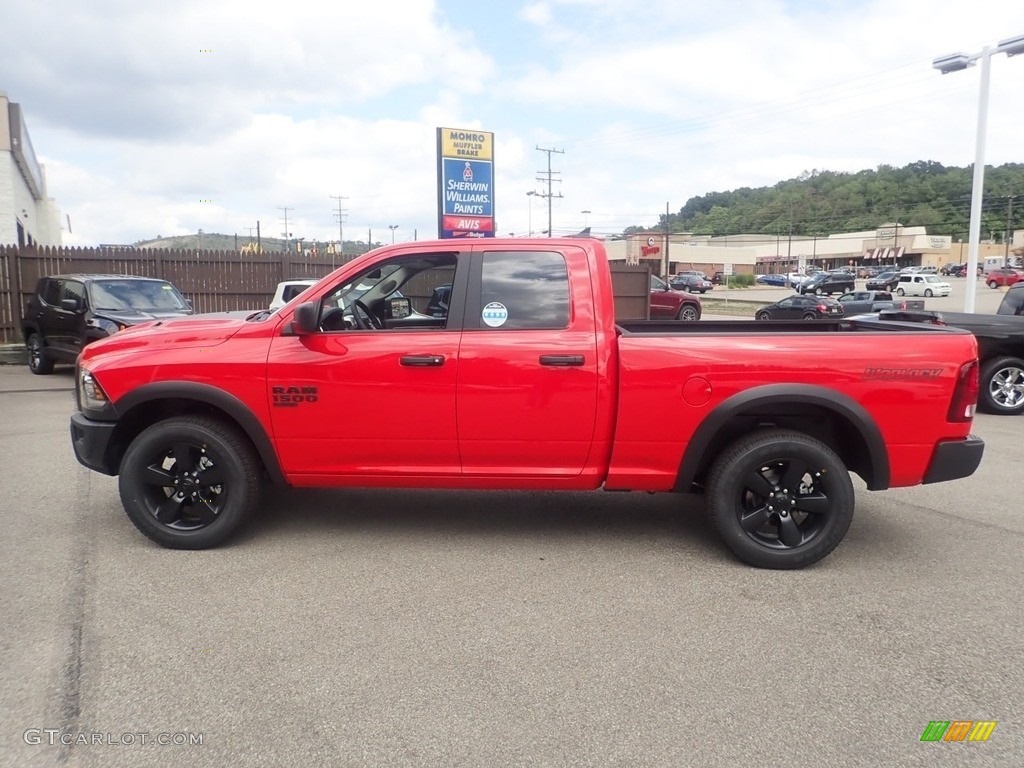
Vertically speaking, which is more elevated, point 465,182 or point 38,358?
point 465,182

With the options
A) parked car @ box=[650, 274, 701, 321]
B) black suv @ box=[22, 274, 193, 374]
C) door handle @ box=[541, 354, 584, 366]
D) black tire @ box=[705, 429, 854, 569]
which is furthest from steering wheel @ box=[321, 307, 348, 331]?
parked car @ box=[650, 274, 701, 321]

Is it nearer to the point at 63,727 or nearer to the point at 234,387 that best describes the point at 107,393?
the point at 234,387

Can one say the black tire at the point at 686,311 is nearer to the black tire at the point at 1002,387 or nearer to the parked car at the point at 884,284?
the black tire at the point at 1002,387

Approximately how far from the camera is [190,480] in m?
4.70

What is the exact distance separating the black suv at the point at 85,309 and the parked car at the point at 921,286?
167 ft

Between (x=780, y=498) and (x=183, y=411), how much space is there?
3.62 m

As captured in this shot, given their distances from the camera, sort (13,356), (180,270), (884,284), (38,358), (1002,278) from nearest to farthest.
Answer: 1. (38,358)
2. (13,356)
3. (180,270)
4. (884,284)
5. (1002,278)

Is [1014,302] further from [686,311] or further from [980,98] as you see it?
[686,311]

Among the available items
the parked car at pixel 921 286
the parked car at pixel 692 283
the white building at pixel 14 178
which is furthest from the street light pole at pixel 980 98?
the parked car at pixel 692 283

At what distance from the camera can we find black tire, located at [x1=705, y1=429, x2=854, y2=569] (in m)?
4.38

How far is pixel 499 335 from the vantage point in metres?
4.52

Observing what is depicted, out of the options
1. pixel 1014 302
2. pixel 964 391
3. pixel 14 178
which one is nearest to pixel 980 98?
pixel 1014 302

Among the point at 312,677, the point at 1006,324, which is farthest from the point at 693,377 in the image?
the point at 1006,324

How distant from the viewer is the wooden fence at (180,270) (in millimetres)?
15430
